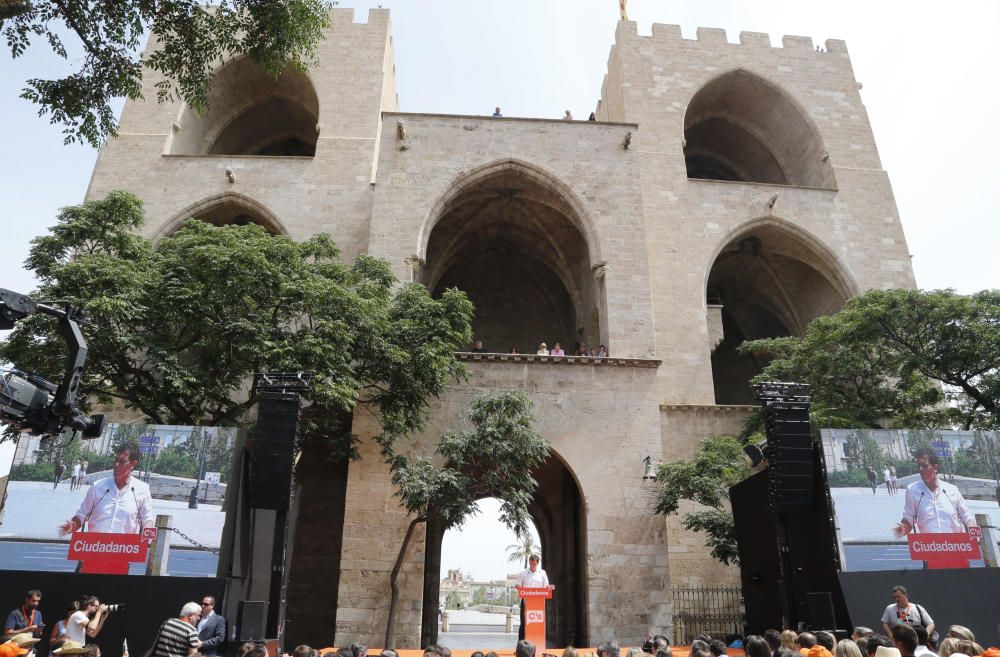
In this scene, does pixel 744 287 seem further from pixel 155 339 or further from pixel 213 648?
pixel 213 648

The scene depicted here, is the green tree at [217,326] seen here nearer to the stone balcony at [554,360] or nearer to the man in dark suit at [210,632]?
the stone balcony at [554,360]

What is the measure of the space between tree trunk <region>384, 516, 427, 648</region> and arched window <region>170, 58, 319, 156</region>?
12.8 metres

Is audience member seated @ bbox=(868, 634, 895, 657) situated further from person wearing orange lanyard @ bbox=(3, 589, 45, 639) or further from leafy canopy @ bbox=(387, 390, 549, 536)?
person wearing orange lanyard @ bbox=(3, 589, 45, 639)

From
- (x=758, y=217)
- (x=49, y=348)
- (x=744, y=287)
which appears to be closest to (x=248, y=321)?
(x=49, y=348)

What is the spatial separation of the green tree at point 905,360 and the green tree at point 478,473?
529 centimetres

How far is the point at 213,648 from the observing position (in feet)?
20.8

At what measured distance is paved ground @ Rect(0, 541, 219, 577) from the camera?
26.8ft

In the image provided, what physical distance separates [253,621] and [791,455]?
599cm

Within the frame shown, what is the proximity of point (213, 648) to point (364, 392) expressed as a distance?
24.2 ft

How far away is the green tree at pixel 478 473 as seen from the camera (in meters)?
11.2

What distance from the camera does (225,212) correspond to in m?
18.1

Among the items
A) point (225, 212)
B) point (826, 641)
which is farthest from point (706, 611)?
point (225, 212)

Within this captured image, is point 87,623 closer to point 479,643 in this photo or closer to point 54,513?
point 54,513

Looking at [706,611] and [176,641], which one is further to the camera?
[706,611]
